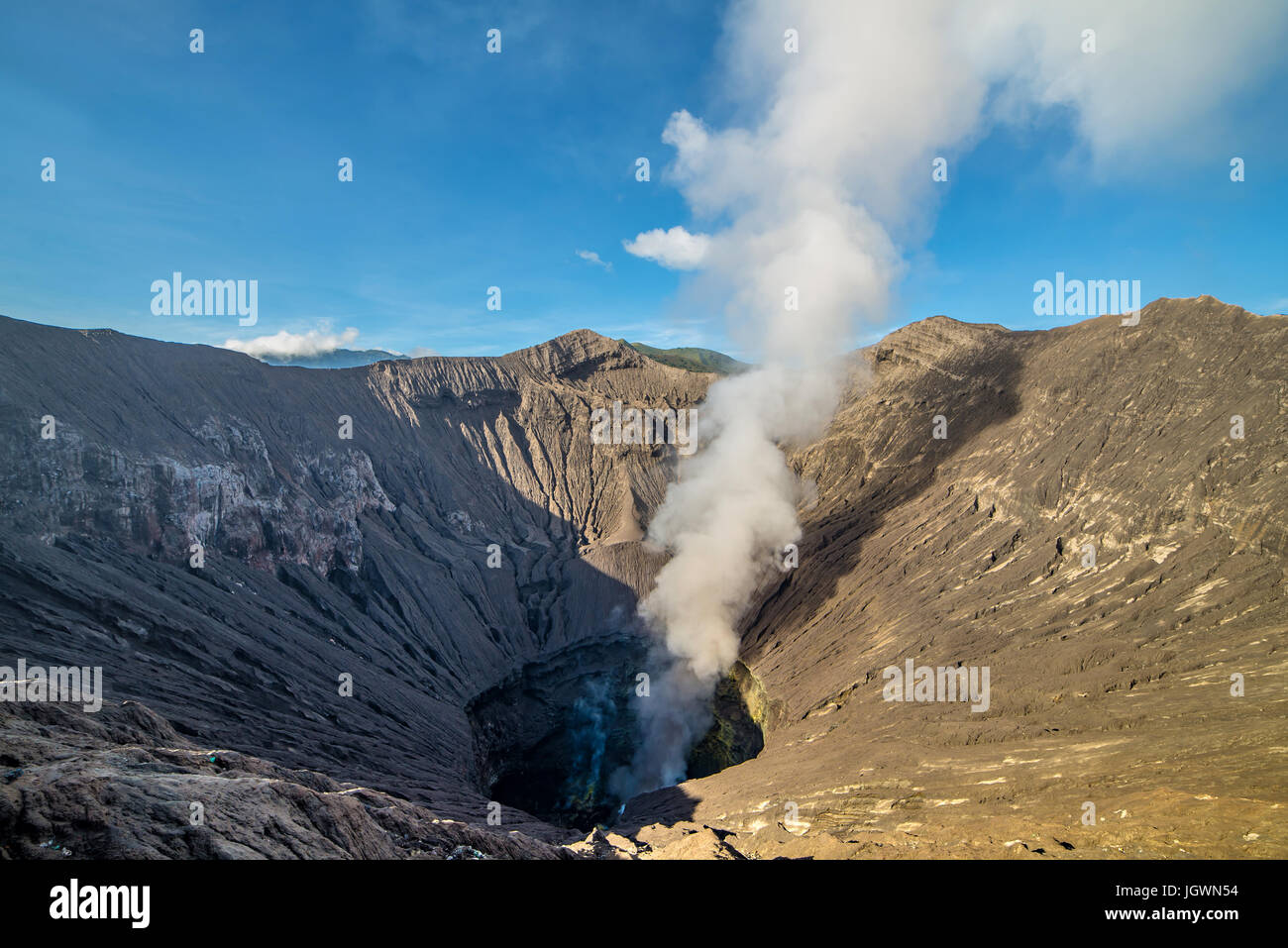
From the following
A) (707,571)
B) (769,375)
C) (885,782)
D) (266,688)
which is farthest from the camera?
(769,375)

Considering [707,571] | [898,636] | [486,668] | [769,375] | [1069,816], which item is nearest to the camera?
[1069,816]

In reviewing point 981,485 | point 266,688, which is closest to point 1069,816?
point 981,485

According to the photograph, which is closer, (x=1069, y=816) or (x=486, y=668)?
(x=1069, y=816)

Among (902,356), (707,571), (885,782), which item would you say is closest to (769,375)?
(902,356)

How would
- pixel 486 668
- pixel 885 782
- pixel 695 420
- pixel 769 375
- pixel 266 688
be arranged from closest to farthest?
pixel 885 782, pixel 266 688, pixel 486 668, pixel 769 375, pixel 695 420

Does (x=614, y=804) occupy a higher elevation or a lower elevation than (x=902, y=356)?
lower

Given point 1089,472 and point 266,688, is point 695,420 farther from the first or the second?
point 266,688

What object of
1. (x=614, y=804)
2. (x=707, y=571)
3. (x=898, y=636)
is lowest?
(x=614, y=804)

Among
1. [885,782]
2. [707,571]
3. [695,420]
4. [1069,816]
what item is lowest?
[885,782]

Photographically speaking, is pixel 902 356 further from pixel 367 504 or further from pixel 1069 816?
pixel 367 504
